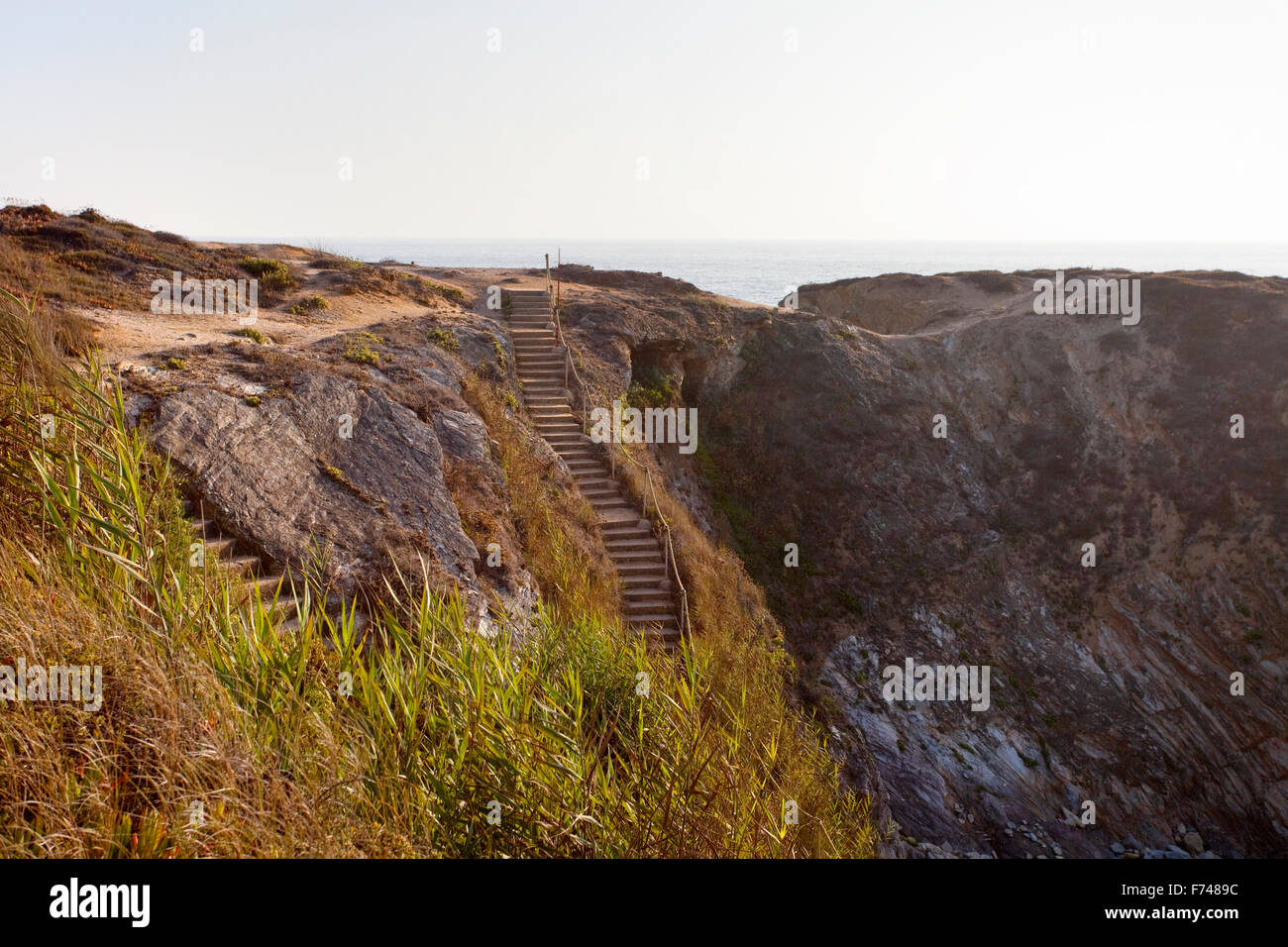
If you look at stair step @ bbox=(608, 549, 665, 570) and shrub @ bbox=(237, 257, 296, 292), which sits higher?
shrub @ bbox=(237, 257, 296, 292)

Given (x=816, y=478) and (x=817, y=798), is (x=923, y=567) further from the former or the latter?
(x=817, y=798)

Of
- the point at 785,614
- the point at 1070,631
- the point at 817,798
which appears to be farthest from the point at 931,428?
the point at 817,798

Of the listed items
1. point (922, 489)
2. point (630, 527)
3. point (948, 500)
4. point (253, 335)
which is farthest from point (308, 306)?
point (948, 500)

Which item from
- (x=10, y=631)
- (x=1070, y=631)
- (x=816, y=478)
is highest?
(x=10, y=631)

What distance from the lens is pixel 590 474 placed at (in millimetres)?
20000

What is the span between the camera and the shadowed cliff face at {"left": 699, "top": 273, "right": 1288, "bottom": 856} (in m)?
18.3

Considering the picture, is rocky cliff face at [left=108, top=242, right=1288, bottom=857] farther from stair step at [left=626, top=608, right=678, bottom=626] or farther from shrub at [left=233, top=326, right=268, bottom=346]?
stair step at [left=626, top=608, right=678, bottom=626]

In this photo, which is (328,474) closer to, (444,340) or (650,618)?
(650,618)

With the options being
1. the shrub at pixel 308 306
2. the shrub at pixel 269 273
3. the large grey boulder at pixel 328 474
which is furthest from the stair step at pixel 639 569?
the shrub at pixel 269 273

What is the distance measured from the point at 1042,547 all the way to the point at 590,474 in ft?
51.7

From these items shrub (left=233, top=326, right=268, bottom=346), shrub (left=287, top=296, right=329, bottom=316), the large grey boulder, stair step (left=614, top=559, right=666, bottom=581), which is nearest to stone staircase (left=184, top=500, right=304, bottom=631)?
the large grey boulder

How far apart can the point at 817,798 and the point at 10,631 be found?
8229mm

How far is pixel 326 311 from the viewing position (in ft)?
71.8

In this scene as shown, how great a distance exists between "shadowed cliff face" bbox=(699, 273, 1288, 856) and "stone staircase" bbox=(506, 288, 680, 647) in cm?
541
